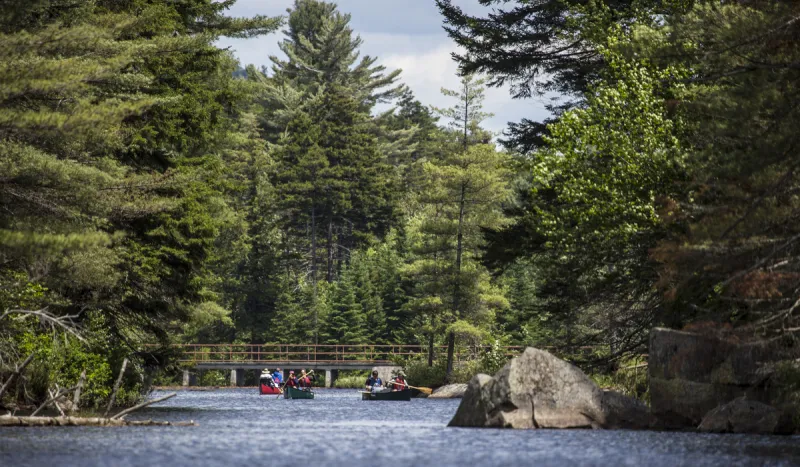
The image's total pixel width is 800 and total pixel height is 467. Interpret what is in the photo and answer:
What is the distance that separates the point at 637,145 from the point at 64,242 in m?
14.9

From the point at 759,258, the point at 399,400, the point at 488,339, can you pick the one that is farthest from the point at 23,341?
the point at 488,339

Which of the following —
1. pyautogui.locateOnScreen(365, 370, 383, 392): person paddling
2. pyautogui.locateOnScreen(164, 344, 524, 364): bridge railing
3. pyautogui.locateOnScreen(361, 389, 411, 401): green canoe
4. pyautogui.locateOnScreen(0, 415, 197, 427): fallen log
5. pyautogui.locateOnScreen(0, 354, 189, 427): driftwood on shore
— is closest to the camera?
pyautogui.locateOnScreen(0, 354, 189, 427): driftwood on shore

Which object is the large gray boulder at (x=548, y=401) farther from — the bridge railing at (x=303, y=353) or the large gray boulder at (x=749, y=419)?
the bridge railing at (x=303, y=353)

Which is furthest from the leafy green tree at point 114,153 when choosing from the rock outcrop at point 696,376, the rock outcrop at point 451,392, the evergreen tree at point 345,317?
the evergreen tree at point 345,317

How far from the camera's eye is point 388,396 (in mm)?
51406

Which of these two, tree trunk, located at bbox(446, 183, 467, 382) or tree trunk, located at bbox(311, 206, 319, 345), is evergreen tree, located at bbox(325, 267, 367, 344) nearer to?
tree trunk, located at bbox(311, 206, 319, 345)

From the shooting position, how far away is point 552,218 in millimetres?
30781

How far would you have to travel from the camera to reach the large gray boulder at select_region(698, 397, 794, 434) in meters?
23.4

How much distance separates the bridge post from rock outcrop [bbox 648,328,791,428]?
50.6 metres

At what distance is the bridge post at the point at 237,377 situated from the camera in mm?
74188

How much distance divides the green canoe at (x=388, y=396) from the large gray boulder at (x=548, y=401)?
81.5ft

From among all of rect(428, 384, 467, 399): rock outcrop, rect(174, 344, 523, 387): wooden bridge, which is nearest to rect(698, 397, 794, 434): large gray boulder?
rect(428, 384, 467, 399): rock outcrop

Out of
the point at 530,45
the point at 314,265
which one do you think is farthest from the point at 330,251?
the point at 530,45

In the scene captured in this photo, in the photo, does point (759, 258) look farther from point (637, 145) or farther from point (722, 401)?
point (637, 145)
